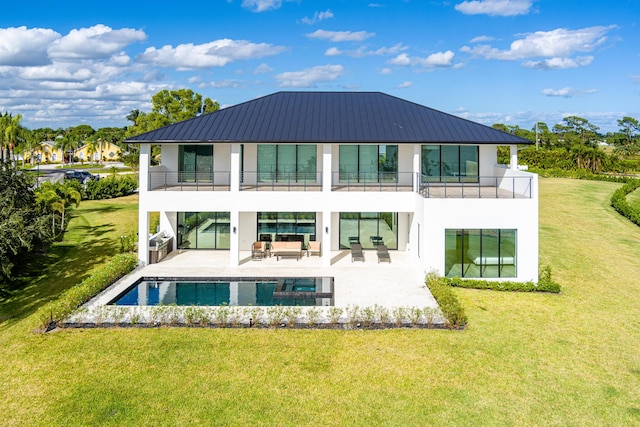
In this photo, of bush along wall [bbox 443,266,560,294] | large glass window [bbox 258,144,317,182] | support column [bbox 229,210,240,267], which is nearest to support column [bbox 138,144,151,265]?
support column [bbox 229,210,240,267]

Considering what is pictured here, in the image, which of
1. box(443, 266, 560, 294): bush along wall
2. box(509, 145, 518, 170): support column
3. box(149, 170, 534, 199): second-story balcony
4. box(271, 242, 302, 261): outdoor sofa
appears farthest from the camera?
box(149, 170, 534, 199): second-story balcony

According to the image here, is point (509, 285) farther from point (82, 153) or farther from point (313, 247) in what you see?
point (82, 153)

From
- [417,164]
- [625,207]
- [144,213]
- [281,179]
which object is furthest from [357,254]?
[625,207]

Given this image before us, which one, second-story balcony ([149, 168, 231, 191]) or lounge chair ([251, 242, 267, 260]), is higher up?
second-story balcony ([149, 168, 231, 191])

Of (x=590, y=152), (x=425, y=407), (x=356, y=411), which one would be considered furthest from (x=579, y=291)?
(x=590, y=152)

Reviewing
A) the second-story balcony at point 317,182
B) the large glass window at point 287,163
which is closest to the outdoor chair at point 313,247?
the second-story balcony at point 317,182

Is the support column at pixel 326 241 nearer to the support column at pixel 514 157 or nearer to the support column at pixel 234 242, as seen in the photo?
the support column at pixel 234 242

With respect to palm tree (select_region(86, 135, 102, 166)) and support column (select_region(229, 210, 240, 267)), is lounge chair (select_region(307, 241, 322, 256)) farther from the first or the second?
palm tree (select_region(86, 135, 102, 166))
